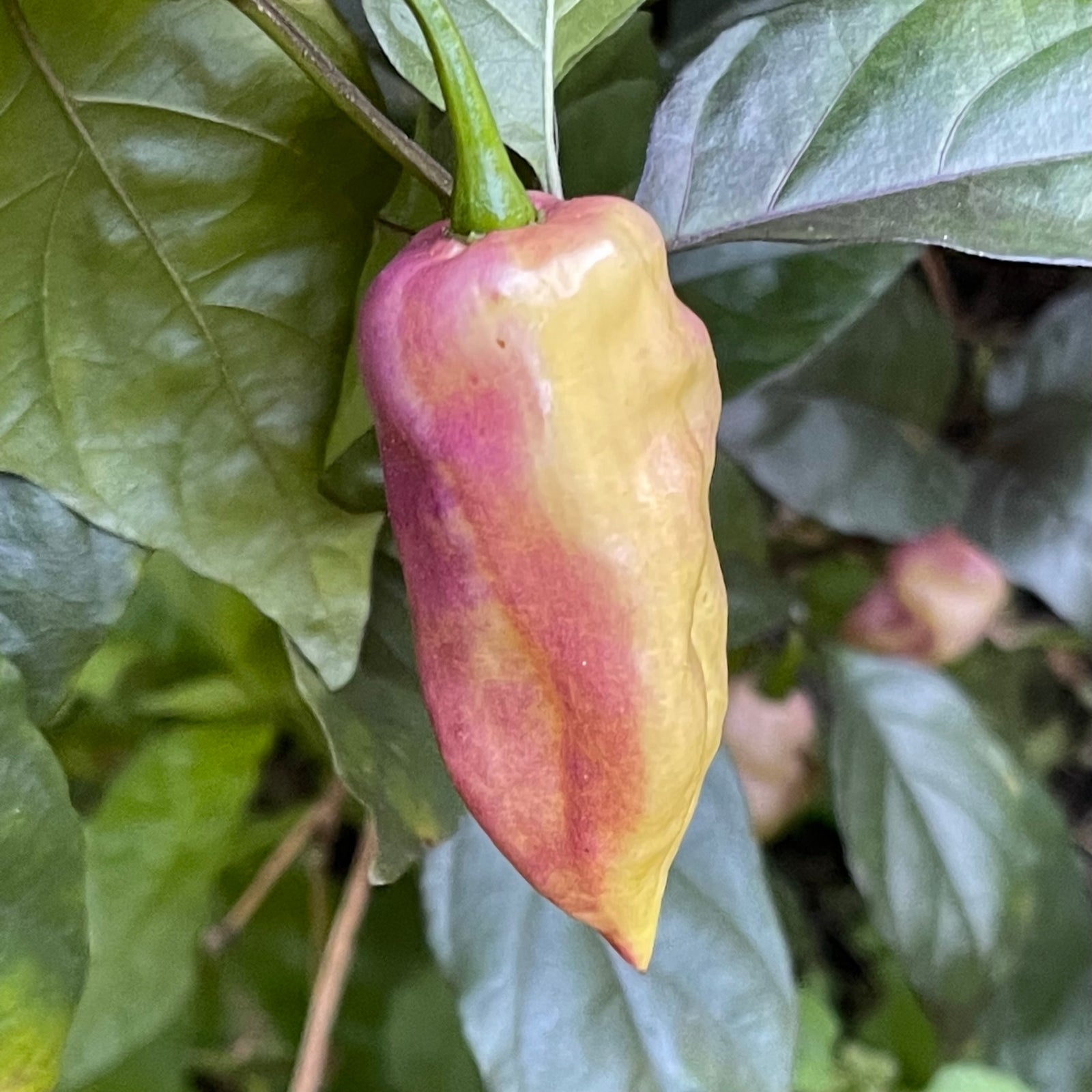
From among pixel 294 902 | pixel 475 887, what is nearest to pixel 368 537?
pixel 475 887

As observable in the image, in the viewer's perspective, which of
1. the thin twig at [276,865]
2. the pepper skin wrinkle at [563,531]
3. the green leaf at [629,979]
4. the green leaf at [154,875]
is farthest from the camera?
the thin twig at [276,865]

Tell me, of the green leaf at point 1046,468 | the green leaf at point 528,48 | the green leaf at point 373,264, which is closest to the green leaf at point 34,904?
the green leaf at point 373,264

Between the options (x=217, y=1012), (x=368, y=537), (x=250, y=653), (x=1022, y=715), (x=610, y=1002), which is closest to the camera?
(x=368, y=537)

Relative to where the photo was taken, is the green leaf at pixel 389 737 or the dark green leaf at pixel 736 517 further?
the dark green leaf at pixel 736 517

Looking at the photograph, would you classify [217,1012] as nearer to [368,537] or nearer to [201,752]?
[201,752]

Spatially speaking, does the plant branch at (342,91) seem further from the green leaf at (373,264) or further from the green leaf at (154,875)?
the green leaf at (154,875)

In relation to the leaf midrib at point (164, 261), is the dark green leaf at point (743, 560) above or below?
below

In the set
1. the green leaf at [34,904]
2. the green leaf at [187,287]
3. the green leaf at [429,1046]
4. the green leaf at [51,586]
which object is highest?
the green leaf at [187,287]
